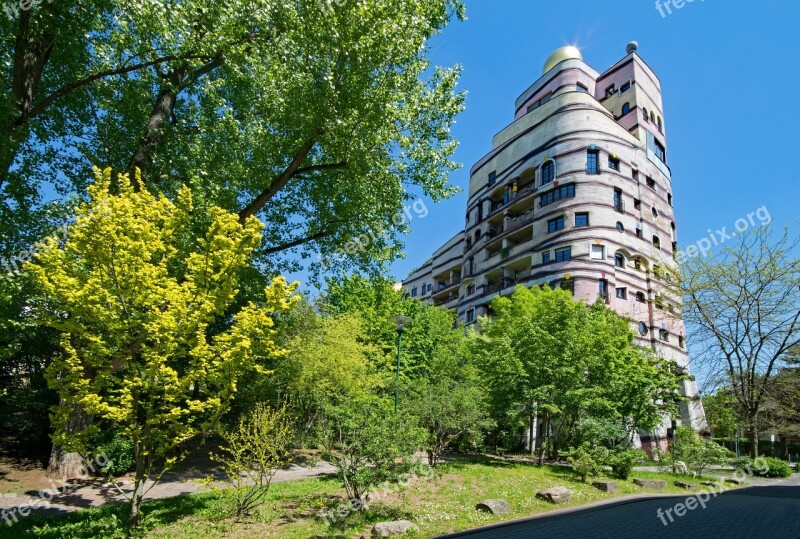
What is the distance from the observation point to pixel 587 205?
32.7 metres

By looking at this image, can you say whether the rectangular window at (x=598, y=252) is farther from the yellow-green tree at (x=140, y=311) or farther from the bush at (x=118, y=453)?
the bush at (x=118, y=453)

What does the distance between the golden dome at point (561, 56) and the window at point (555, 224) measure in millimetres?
19061

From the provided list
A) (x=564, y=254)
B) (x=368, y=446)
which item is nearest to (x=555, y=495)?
(x=368, y=446)

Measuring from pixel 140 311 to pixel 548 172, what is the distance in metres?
34.1

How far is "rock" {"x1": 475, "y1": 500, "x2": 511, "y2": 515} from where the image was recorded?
9.66 meters

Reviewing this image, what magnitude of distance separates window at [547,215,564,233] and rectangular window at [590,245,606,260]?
2.94 m

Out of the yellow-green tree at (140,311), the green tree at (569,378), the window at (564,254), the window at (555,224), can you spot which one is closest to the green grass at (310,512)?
the yellow-green tree at (140,311)

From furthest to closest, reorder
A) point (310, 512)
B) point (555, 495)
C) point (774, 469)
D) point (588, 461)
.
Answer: point (774, 469), point (588, 461), point (555, 495), point (310, 512)

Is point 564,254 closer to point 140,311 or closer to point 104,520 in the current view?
point 140,311

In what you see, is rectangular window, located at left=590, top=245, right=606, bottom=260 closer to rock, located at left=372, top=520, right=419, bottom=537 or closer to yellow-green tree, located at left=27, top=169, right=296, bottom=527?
rock, located at left=372, top=520, right=419, bottom=537

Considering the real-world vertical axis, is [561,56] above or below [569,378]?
above

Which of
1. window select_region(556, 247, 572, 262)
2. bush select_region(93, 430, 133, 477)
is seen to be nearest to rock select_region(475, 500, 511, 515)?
bush select_region(93, 430, 133, 477)

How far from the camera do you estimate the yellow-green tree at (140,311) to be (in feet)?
23.8

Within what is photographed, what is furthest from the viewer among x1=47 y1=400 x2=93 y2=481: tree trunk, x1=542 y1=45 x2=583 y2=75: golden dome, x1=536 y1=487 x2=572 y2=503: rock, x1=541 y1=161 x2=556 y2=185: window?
x1=542 y1=45 x2=583 y2=75: golden dome
